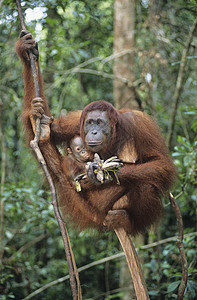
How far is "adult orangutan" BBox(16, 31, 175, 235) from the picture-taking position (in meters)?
2.95

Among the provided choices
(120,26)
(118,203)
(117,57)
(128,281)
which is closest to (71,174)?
(118,203)

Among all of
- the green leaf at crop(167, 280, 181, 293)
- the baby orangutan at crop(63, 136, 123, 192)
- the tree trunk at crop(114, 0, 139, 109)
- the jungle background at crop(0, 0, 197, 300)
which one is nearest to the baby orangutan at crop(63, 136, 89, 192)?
the baby orangutan at crop(63, 136, 123, 192)

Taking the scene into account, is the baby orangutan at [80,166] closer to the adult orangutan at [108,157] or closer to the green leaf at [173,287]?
the adult orangutan at [108,157]

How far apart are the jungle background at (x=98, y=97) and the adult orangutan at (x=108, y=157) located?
1.94 feet

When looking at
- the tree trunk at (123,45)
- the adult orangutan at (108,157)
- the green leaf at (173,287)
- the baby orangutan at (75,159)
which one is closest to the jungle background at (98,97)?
the tree trunk at (123,45)

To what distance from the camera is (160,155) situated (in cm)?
306

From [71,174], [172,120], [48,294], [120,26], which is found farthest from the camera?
[120,26]

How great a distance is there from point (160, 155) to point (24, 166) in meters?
3.54

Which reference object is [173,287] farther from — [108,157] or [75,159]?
[75,159]

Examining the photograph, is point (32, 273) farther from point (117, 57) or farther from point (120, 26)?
point (120, 26)

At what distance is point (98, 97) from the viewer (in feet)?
22.5

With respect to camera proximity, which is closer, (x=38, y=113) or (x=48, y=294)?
(x=38, y=113)

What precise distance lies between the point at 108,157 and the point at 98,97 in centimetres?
389

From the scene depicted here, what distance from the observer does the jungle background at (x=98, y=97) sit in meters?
4.05
